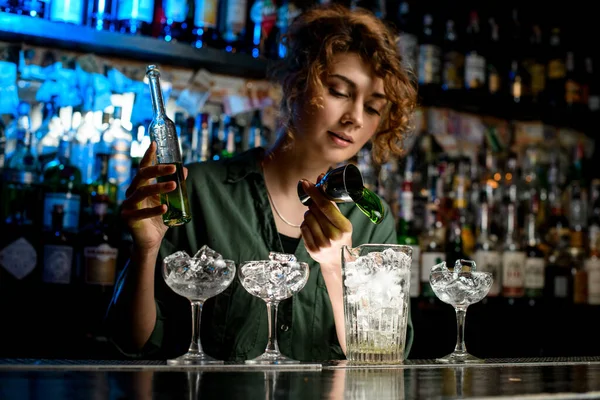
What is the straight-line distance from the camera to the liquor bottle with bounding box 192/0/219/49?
8.93 ft

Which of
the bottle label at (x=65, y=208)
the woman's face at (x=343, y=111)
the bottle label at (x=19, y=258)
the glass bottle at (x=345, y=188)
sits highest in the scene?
the woman's face at (x=343, y=111)

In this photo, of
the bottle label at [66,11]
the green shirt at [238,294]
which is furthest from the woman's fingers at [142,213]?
the bottle label at [66,11]

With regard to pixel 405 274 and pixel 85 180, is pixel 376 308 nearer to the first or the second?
pixel 405 274

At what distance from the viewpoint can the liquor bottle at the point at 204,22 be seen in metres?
2.72

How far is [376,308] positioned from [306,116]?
2.23 ft

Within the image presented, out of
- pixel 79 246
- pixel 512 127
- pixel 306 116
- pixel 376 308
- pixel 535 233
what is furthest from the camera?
pixel 512 127

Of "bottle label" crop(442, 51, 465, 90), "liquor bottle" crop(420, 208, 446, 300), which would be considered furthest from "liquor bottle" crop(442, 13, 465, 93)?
"liquor bottle" crop(420, 208, 446, 300)

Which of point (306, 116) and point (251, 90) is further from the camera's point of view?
point (251, 90)

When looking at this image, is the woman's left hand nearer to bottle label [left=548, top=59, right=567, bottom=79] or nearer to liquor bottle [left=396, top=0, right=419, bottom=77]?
liquor bottle [left=396, top=0, right=419, bottom=77]

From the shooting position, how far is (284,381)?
91cm

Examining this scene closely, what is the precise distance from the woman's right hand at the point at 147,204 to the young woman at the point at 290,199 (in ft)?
0.69

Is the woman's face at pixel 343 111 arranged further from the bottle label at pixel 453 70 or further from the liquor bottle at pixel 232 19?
the bottle label at pixel 453 70

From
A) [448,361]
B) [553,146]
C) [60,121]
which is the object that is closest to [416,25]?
[553,146]

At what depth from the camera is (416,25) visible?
3.39 metres
